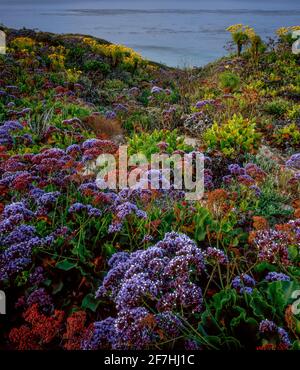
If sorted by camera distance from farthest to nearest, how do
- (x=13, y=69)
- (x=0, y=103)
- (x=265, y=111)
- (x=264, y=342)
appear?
(x=13, y=69), (x=265, y=111), (x=0, y=103), (x=264, y=342)

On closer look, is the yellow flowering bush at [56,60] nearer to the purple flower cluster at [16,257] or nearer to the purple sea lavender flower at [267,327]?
the purple flower cluster at [16,257]

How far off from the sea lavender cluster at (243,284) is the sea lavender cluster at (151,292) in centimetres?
46

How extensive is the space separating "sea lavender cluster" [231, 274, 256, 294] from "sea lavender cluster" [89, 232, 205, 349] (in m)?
0.46

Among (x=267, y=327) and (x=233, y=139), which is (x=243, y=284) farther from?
(x=233, y=139)

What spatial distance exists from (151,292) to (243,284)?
0.85 metres

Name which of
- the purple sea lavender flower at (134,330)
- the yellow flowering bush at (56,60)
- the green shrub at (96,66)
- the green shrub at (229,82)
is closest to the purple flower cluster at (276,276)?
the purple sea lavender flower at (134,330)

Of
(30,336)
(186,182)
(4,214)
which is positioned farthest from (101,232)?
(186,182)

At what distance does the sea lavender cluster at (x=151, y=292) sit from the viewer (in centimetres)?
253

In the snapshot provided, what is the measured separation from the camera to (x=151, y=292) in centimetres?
268

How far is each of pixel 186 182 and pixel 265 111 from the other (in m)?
6.70

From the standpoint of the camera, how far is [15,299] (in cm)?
350

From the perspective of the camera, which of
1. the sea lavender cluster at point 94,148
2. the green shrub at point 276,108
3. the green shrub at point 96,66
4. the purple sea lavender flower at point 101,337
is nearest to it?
the purple sea lavender flower at point 101,337

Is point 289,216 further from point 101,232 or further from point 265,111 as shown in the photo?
point 265,111

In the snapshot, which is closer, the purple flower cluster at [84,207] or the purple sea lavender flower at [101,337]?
the purple sea lavender flower at [101,337]
